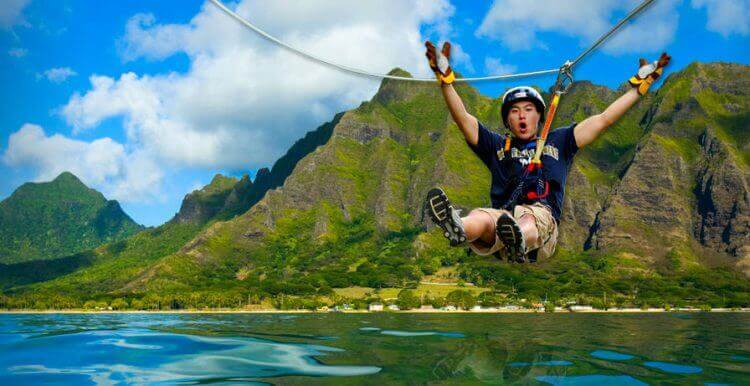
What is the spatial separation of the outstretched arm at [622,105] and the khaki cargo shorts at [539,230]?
1.55m

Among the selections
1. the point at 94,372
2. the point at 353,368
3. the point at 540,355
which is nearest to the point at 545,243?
the point at 353,368

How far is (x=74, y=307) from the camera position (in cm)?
13800

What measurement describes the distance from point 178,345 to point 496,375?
9290mm

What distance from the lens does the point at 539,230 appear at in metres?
7.74

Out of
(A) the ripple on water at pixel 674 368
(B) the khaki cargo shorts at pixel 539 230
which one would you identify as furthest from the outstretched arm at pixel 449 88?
(A) the ripple on water at pixel 674 368

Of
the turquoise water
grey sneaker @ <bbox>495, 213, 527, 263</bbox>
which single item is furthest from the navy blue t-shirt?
the turquoise water

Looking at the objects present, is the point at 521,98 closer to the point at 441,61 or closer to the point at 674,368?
the point at 441,61

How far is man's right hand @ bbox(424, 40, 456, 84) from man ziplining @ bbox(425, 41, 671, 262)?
15 mm

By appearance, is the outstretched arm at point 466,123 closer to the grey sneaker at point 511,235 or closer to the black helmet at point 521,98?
the black helmet at point 521,98

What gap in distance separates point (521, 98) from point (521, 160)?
1052mm

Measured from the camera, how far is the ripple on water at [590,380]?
12.1m

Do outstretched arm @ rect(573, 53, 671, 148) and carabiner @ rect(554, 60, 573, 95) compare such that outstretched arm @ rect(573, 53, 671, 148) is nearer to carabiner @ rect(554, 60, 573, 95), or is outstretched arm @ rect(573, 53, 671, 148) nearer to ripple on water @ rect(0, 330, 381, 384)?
carabiner @ rect(554, 60, 573, 95)

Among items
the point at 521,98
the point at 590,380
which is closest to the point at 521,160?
the point at 521,98

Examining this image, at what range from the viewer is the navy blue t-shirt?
321 inches
